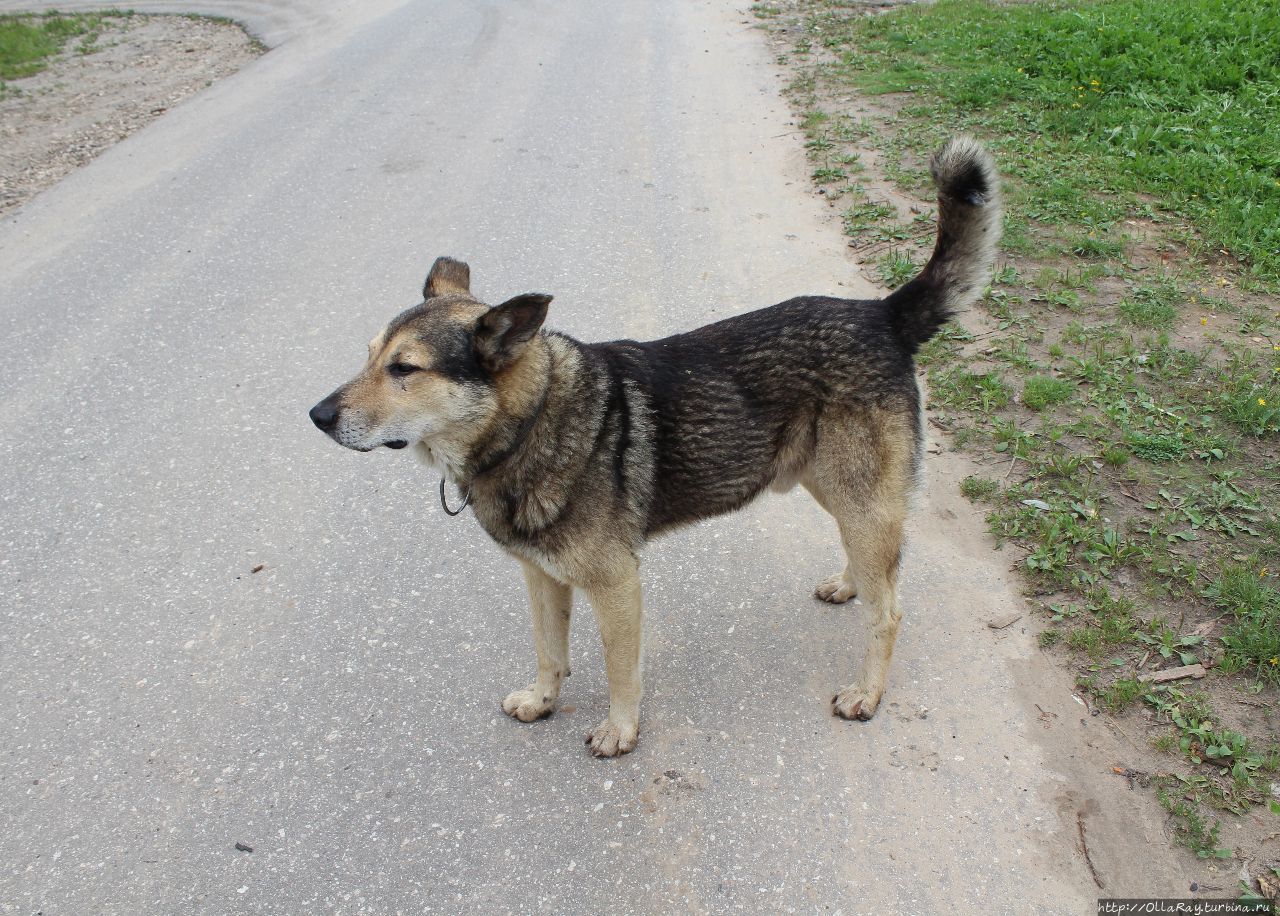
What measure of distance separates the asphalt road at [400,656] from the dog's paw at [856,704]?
0.22ft

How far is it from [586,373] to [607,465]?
15.3 inches

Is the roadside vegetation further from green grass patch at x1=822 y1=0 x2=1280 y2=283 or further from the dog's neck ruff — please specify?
the dog's neck ruff

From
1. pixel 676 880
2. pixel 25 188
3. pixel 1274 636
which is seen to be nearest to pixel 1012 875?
pixel 676 880

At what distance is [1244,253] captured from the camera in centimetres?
634

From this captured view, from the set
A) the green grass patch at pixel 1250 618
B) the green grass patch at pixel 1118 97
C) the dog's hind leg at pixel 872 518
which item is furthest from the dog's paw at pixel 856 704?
the green grass patch at pixel 1118 97

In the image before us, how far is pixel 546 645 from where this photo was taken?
11.9ft

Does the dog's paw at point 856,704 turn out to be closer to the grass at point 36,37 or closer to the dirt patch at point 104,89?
the dirt patch at point 104,89

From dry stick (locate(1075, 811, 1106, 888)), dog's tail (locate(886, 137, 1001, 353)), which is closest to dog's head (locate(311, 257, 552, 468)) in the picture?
dog's tail (locate(886, 137, 1001, 353))

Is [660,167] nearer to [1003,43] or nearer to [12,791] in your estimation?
[1003,43]

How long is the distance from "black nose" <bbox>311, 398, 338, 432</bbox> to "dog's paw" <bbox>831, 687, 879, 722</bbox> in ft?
7.48

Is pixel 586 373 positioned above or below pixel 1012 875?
above

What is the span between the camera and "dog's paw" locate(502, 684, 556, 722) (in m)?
3.65

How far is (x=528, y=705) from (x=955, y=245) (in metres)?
2.59

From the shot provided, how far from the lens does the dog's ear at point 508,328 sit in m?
3.04
